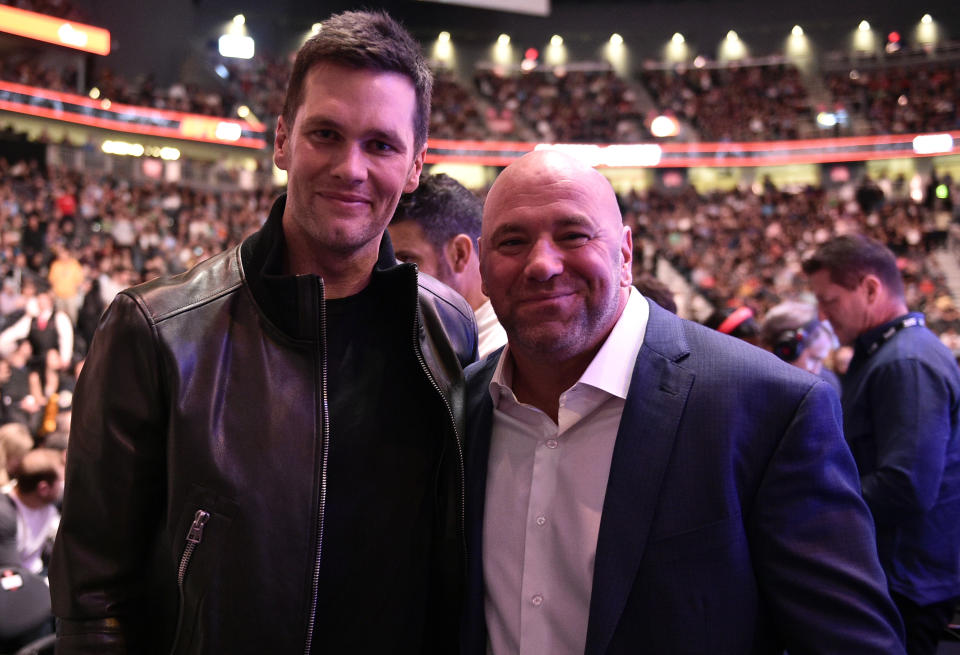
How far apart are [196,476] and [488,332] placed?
1.35m

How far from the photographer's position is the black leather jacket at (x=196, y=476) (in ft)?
4.91

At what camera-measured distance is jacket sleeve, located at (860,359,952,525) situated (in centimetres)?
273

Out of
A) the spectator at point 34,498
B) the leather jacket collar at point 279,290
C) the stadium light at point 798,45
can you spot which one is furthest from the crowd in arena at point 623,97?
the leather jacket collar at point 279,290

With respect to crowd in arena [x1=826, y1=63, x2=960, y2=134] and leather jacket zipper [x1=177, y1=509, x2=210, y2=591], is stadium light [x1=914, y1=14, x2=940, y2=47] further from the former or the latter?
leather jacket zipper [x1=177, y1=509, x2=210, y2=591]

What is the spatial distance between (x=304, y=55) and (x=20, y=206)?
646 inches

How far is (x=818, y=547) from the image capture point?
1.40 metres

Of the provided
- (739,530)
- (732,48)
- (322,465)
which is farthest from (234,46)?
(739,530)

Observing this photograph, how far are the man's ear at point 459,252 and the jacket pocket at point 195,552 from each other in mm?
1598

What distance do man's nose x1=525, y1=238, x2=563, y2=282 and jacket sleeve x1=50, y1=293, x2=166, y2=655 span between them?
2.38 feet

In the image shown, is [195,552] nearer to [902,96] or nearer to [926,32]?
[902,96]

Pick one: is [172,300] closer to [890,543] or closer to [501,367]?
[501,367]

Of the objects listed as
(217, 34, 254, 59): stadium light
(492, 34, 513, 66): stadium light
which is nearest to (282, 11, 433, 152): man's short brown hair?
(217, 34, 254, 59): stadium light

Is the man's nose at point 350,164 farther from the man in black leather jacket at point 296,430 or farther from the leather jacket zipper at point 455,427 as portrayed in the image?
the leather jacket zipper at point 455,427

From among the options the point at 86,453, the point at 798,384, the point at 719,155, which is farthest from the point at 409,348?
the point at 719,155
